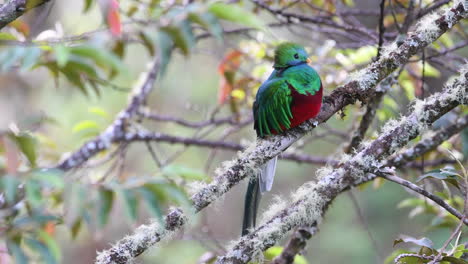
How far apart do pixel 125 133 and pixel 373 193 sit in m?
4.55

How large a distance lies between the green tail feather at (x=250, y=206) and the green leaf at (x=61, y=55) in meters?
1.11

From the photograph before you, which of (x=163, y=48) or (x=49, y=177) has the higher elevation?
(x=163, y=48)

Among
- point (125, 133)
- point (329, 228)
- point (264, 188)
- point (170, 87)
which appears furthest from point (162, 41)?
point (329, 228)

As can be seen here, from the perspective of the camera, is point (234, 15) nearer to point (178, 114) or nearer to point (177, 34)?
point (177, 34)

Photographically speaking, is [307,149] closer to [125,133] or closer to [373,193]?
[373,193]

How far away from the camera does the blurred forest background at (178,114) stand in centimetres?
118

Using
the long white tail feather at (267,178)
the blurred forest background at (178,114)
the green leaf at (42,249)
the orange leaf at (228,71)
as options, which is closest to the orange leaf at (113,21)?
the blurred forest background at (178,114)

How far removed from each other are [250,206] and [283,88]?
0.48m

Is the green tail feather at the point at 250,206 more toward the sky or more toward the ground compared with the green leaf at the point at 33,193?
more toward the ground

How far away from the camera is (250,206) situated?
84.4 inches

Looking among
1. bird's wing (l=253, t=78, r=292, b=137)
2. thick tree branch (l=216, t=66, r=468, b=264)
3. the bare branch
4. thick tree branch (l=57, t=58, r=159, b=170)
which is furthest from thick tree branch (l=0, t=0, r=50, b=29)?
thick tree branch (l=57, t=58, r=159, b=170)

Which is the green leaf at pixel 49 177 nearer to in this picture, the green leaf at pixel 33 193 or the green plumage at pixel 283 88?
the green leaf at pixel 33 193

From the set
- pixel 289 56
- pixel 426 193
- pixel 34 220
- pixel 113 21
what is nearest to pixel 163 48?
pixel 113 21

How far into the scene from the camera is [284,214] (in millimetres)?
1808
